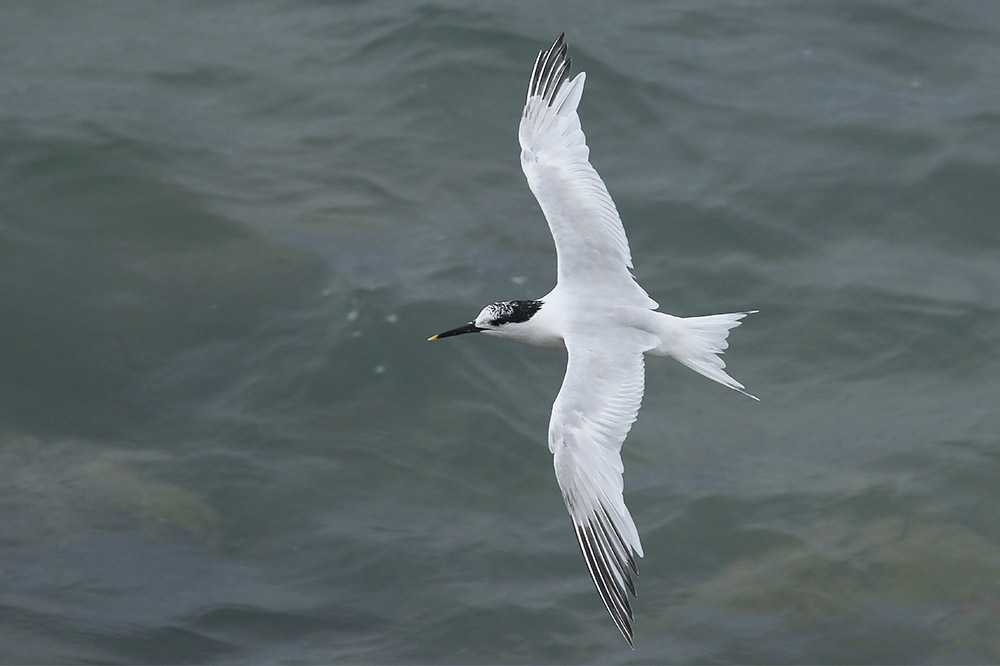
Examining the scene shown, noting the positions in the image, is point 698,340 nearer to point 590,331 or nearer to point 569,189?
point 590,331

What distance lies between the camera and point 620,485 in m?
6.68

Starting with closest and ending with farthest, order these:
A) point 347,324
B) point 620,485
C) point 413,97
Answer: point 620,485, point 347,324, point 413,97

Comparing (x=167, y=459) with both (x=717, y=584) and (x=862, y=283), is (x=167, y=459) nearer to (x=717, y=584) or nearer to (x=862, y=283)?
(x=717, y=584)

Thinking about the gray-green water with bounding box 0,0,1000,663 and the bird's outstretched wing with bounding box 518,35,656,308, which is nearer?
the bird's outstretched wing with bounding box 518,35,656,308

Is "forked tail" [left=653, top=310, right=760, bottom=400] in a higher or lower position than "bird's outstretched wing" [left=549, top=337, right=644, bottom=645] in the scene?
higher

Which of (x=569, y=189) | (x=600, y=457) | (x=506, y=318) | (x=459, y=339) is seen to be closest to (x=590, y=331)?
(x=506, y=318)

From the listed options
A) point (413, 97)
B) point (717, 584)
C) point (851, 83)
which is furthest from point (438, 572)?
point (851, 83)

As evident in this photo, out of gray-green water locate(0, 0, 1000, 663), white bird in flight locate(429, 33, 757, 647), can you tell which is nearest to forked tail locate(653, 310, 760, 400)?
white bird in flight locate(429, 33, 757, 647)

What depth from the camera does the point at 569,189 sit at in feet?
27.6

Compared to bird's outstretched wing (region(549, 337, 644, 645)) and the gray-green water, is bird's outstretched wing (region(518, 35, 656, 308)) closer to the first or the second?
bird's outstretched wing (region(549, 337, 644, 645))

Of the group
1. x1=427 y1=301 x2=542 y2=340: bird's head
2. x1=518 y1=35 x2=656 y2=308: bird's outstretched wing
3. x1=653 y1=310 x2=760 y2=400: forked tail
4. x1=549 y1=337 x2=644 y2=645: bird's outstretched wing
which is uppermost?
x1=518 y1=35 x2=656 y2=308: bird's outstretched wing

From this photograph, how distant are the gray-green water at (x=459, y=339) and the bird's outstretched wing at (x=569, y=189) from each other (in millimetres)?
2416

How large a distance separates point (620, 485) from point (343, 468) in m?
3.88

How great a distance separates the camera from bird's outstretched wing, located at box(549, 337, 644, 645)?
21.3 feet
